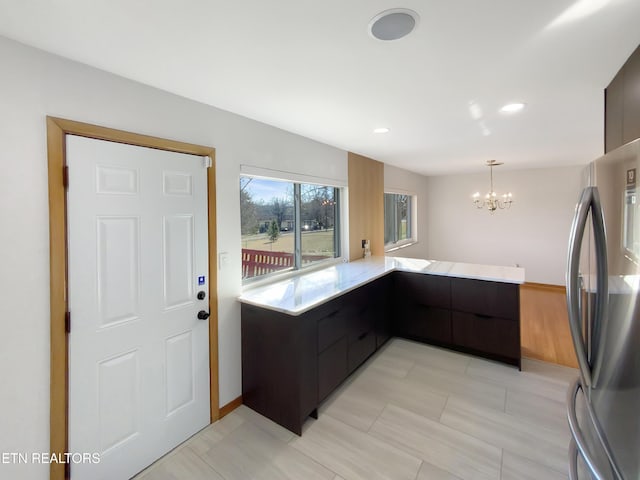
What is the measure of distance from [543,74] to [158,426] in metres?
3.16

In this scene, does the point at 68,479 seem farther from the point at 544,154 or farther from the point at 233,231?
the point at 544,154

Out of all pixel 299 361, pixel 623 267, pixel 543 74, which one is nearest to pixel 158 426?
pixel 299 361

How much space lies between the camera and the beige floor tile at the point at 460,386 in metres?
2.40

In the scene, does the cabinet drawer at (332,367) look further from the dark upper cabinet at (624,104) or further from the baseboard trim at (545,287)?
the baseboard trim at (545,287)

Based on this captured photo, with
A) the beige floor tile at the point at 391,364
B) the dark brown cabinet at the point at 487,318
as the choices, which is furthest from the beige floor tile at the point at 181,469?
the dark brown cabinet at the point at 487,318

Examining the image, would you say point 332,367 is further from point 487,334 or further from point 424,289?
point 487,334

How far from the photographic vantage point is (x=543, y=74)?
1.73m

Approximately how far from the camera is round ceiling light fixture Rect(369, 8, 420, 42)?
1186mm

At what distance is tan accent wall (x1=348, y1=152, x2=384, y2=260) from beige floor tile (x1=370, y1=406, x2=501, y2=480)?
80.6 inches

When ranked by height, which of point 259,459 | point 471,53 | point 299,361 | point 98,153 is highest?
point 471,53

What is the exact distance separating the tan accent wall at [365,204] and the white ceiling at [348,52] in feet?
4.73

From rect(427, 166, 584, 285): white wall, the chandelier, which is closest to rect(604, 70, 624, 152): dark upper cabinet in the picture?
the chandelier

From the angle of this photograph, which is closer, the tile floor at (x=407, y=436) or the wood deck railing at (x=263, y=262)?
the tile floor at (x=407, y=436)

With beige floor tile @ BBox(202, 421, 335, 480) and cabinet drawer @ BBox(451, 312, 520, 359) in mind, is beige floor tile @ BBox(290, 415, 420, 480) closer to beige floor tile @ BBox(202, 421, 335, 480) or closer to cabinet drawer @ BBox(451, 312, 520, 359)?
beige floor tile @ BBox(202, 421, 335, 480)
